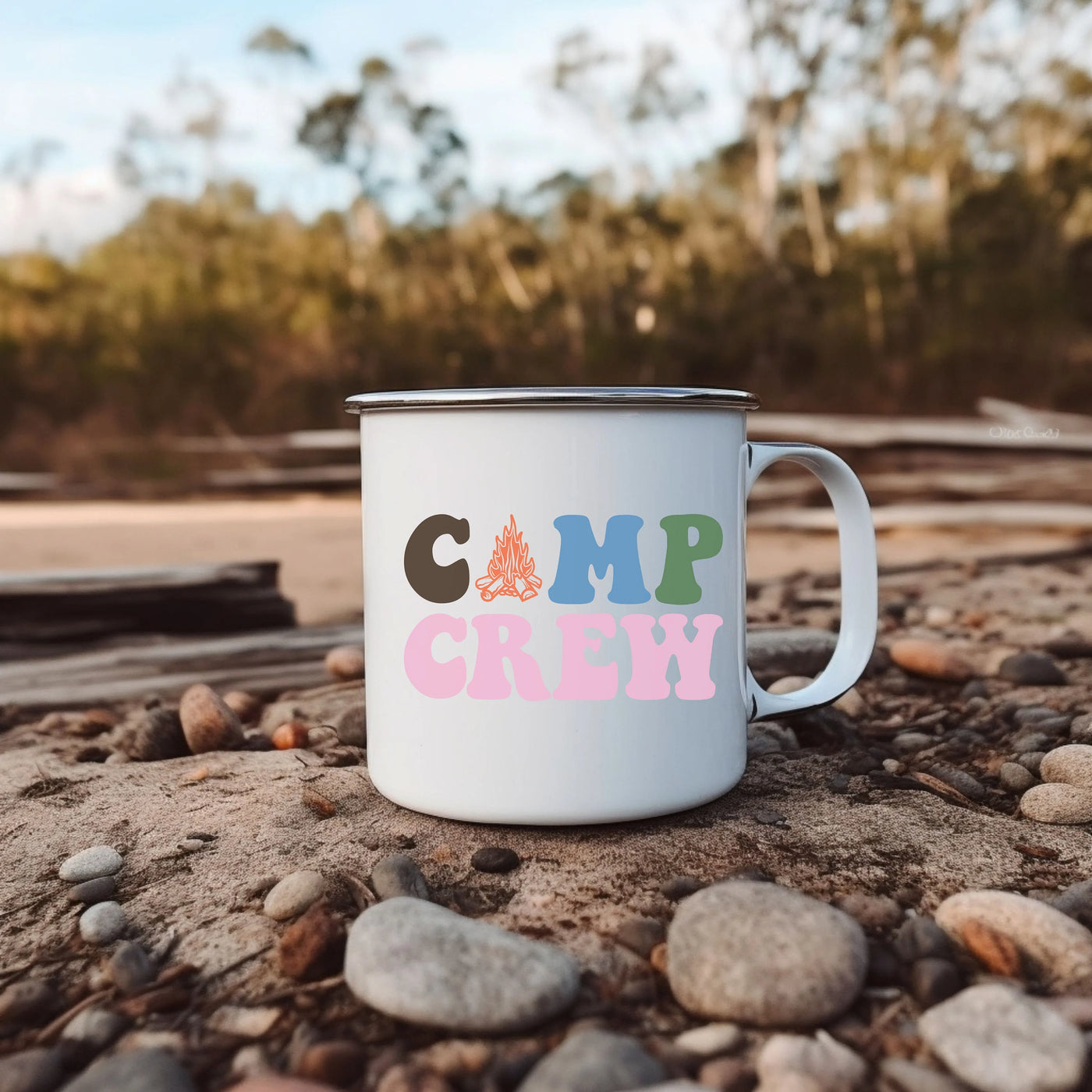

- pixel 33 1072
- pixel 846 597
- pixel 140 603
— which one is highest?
pixel 846 597

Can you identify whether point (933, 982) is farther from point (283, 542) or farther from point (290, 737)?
point (283, 542)

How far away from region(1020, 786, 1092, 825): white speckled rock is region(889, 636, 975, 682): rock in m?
0.62

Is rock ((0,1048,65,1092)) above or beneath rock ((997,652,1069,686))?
beneath

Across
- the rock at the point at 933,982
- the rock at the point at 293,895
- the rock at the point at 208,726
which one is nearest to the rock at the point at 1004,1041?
the rock at the point at 933,982

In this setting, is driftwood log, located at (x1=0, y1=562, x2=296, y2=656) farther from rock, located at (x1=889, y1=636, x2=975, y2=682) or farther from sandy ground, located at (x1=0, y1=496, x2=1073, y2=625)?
rock, located at (x1=889, y1=636, x2=975, y2=682)

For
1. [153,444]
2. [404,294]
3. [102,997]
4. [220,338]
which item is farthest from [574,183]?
[102,997]

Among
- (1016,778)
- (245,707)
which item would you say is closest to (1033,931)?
(1016,778)

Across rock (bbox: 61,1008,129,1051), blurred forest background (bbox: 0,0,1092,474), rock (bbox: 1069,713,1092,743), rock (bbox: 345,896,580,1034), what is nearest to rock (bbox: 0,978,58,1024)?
rock (bbox: 61,1008,129,1051)

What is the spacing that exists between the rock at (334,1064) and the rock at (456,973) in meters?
0.06

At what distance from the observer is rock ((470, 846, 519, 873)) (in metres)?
1.20

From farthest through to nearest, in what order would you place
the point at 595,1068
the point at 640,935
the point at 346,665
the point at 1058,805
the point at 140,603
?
the point at 140,603 → the point at 346,665 → the point at 1058,805 → the point at 640,935 → the point at 595,1068

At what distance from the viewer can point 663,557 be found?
3.93 ft

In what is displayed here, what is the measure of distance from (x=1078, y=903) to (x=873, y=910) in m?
0.22

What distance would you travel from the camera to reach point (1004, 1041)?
0.88 meters
